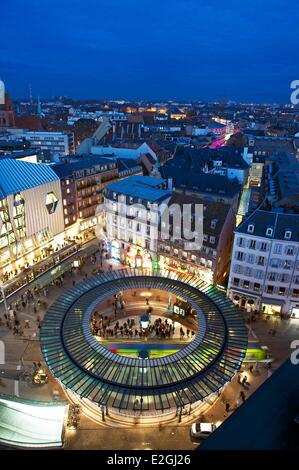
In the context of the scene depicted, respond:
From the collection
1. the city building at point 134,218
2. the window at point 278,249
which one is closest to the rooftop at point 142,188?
the city building at point 134,218

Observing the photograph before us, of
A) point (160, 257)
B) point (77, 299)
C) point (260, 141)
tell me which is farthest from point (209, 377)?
point (260, 141)

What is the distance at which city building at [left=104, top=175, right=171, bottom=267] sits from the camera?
62231 millimetres

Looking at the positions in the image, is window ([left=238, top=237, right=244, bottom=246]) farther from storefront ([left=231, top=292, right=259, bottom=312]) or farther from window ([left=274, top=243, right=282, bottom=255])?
storefront ([left=231, top=292, right=259, bottom=312])

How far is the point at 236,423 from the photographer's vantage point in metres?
17.7

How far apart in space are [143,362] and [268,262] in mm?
26834

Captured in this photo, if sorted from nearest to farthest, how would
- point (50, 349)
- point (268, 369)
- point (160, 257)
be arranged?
point (50, 349) → point (268, 369) → point (160, 257)

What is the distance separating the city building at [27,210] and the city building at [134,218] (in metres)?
12.8

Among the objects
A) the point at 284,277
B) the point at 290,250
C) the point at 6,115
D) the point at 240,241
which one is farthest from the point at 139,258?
the point at 6,115

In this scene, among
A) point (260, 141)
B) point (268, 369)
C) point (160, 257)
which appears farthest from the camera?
point (260, 141)

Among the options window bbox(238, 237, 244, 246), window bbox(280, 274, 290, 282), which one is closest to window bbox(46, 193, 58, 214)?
window bbox(238, 237, 244, 246)

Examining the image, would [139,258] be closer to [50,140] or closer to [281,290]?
[281,290]

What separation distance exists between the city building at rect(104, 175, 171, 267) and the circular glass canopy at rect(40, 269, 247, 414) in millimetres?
21394

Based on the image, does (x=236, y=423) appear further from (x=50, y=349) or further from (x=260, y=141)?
(x=260, y=141)

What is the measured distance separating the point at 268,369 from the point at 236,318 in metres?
7.77
